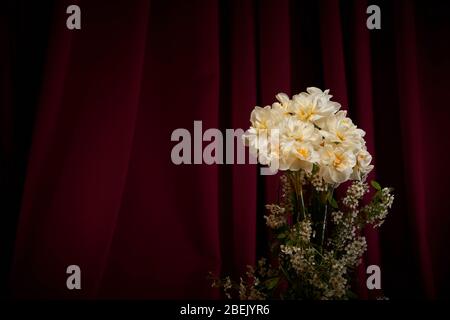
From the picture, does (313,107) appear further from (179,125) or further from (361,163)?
(179,125)

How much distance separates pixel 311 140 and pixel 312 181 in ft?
0.28

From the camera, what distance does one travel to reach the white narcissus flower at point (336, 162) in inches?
25.9

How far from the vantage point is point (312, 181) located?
0.71 metres

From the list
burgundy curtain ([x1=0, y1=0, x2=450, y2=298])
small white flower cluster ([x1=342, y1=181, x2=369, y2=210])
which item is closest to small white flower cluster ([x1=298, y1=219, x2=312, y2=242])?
small white flower cluster ([x1=342, y1=181, x2=369, y2=210])

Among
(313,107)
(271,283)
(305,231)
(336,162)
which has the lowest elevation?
(271,283)

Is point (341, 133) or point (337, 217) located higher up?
point (341, 133)

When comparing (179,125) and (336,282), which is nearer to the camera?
(336,282)

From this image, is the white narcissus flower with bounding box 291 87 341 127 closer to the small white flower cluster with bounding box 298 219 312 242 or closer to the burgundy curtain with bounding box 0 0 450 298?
the small white flower cluster with bounding box 298 219 312 242

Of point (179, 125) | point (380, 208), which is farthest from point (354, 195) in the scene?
point (179, 125)

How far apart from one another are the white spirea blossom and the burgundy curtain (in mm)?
471

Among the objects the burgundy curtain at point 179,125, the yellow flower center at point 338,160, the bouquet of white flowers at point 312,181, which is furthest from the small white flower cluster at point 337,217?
the burgundy curtain at point 179,125

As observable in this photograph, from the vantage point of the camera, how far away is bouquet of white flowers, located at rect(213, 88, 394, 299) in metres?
0.66

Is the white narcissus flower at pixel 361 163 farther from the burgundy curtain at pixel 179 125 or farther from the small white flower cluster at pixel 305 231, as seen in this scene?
the burgundy curtain at pixel 179 125
